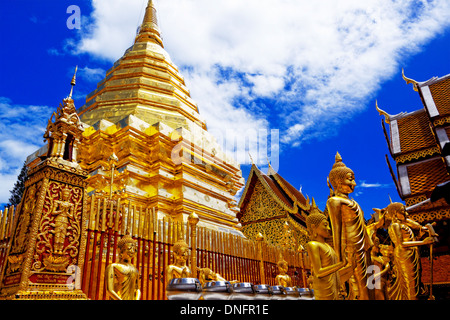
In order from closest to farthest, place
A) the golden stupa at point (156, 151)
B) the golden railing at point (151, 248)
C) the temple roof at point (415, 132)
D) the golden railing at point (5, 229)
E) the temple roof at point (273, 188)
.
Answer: the golden railing at point (5, 229)
the golden railing at point (151, 248)
the golden stupa at point (156, 151)
the temple roof at point (415, 132)
the temple roof at point (273, 188)

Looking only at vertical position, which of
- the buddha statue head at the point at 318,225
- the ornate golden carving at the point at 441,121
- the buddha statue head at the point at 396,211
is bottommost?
the buddha statue head at the point at 318,225

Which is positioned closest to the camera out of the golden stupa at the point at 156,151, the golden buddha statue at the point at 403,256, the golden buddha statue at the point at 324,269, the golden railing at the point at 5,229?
the golden buddha statue at the point at 324,269

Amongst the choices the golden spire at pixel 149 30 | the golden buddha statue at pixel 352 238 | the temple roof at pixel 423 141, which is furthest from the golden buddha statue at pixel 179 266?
the golden spire at pixel 149 30

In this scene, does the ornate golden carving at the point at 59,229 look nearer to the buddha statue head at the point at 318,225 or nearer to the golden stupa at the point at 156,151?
the buddha statue head at the point at 318,225

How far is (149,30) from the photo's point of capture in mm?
12102

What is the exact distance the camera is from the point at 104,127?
7.27m

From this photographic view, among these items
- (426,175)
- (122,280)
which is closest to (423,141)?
(426,175)

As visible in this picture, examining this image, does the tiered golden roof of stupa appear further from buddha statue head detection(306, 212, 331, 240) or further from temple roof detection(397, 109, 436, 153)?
buddha statue head detection(306, 212, 331, 240)

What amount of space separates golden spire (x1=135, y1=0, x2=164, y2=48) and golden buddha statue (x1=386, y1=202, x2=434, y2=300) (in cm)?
1045

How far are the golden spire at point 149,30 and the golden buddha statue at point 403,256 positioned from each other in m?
10.5

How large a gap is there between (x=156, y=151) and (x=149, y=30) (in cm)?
669

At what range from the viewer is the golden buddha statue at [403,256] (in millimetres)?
3488

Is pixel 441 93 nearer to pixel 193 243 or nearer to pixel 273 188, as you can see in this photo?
pixel 273 188

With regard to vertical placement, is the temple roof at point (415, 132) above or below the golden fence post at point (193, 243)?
above
